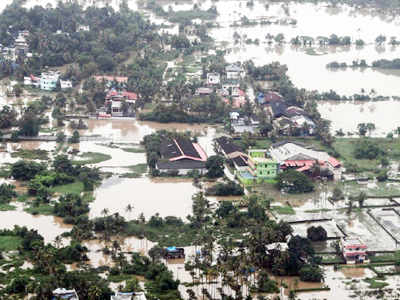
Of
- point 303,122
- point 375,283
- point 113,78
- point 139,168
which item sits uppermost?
point 113,78

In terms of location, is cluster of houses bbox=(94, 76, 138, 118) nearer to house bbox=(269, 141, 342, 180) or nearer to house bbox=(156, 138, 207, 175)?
house bbox=(156, 138, 207, 175)

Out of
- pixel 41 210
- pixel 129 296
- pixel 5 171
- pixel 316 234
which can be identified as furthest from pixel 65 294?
pixel 5 171

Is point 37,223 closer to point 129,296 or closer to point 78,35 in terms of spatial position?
point 129,296

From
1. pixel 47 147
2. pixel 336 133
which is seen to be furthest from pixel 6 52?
pixel 336 133

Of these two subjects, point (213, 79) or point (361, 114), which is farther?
point (213, 79)

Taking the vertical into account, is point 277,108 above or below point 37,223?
above

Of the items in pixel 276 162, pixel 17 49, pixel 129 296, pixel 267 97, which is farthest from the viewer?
pixel 17 49

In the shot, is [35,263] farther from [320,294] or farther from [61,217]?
[320,294]

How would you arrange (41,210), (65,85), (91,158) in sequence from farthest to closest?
(65,85) → (91,158) → (41,210)

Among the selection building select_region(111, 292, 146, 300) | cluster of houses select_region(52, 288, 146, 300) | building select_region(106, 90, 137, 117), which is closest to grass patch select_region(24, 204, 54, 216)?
cluster of houses select_region(52, 288, 146, 300)
